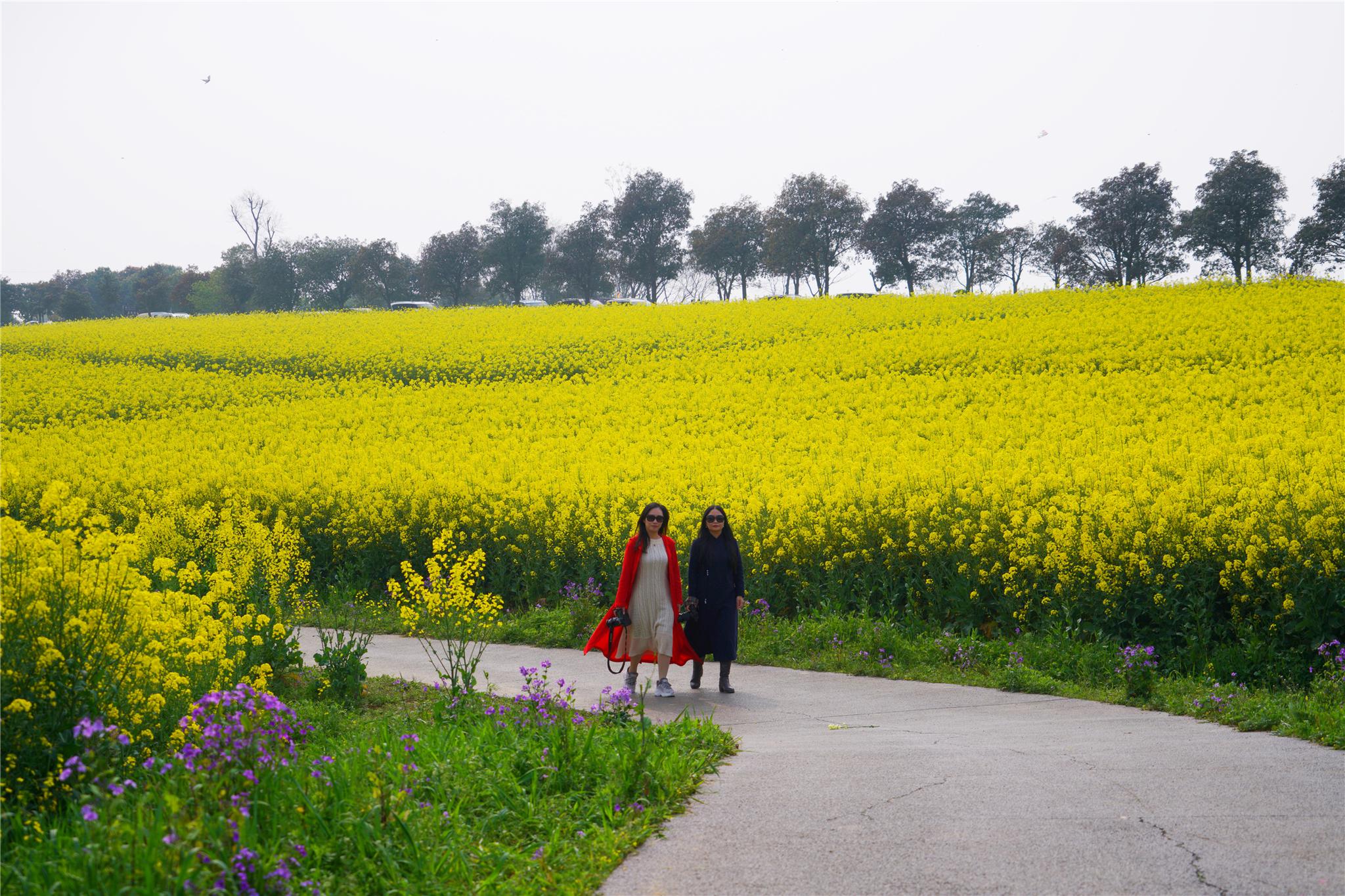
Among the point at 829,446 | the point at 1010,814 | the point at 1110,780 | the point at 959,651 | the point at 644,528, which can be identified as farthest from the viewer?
the point at 829,446

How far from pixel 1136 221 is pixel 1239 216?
7087mm

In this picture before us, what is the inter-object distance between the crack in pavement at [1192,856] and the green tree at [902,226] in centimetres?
5416

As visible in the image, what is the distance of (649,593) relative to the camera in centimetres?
800

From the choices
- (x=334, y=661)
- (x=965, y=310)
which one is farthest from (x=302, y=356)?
(x=334, y=661)

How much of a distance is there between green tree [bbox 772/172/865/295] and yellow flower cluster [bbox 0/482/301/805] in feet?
174

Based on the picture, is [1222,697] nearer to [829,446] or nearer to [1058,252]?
[829,446]

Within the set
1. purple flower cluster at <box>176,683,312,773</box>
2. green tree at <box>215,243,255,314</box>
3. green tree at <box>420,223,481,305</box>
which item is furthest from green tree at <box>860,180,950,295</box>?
purple flower cluster at <box>176,683,312,773</box>

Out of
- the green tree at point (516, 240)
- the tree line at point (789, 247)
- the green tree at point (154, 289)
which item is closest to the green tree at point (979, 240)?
the tree line at point (789, 247)

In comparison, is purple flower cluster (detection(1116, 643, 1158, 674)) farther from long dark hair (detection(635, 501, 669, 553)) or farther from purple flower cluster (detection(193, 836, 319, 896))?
purple flower cluster (detection(193, 836, 319, 896))

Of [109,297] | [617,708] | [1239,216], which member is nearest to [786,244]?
[1239,216]

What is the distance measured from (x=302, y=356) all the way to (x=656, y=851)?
98.0ft

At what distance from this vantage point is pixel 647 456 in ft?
51.6

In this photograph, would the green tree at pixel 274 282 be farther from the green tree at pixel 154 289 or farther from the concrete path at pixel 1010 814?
the concrete path at pixel 1010 814

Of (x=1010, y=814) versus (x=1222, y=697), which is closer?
(x=1010, y=814)
